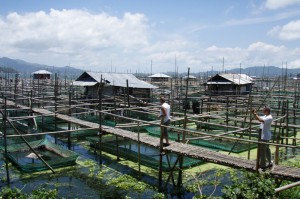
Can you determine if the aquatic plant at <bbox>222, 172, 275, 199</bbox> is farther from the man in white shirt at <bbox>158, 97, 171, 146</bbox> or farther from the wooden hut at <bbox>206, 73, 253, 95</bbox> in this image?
the wooden hut at <bbox>206, 73, 253, 95</bbox>

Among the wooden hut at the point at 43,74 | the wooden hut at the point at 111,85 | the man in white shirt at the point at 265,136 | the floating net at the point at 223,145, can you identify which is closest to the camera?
the man in white shirt at the point at 265,136

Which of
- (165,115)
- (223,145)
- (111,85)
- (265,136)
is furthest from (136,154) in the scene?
(111,85)

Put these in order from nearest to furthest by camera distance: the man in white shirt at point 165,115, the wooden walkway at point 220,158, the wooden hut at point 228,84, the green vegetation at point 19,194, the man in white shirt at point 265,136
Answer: the green vegetation at point 19,194
the wooden walkway at point 220,158
the man in white shirt at point 265,136
the man in white shirt at point 165,115
the wooden hut at point 228,84

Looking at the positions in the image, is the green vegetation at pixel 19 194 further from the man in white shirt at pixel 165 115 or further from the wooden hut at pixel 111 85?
the wooden hut at pixel 111 85

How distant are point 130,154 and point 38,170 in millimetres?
3310

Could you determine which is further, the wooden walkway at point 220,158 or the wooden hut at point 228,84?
the wooden hut at point 228,84

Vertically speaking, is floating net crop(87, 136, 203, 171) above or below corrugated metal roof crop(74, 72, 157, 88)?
below

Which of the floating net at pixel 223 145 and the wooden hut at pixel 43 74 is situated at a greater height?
the wooden hut at pixel 43 74

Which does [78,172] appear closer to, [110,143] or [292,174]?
[110,143]

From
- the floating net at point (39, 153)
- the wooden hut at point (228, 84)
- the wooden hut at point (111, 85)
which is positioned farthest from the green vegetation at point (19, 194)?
the wooden hut at point (228, 84)

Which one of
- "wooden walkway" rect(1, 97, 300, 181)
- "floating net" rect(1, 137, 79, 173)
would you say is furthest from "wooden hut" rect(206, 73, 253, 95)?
"wooden walkway" rect(1, 97, 300, 181)

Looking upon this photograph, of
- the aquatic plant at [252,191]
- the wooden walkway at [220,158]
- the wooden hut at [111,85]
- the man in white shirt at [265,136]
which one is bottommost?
the wooden walkway at [220,158]

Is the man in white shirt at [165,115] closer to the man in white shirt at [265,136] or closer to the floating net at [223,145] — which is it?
the man in white shirt at [265,136]

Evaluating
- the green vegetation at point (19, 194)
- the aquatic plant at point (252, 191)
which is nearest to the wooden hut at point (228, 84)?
the aquatic plant at point (252, 191)
